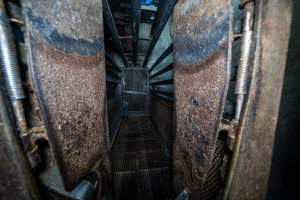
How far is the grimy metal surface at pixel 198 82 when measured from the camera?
57cm

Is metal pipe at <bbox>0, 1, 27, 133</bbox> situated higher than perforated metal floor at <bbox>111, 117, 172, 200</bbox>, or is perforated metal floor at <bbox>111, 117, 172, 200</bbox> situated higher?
metal pipe at <bbox>0, 1, 27, 133</bbox>

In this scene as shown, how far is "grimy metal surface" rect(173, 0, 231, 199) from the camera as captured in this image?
57 cm

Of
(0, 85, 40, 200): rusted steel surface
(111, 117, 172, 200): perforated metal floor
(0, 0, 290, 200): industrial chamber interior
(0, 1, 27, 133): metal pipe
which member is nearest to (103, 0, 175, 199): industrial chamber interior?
(111, 117, 172, 200): perforated metal floor

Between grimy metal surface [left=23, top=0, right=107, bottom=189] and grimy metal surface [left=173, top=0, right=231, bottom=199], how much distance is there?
0.54m

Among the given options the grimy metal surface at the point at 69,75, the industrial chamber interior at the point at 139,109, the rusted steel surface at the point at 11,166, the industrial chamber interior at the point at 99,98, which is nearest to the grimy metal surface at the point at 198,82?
the industrial chamber interior at the point at 99,98

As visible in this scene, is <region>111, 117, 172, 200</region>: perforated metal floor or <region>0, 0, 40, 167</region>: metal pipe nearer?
<region>0, 0, 40, 167</region>: metal pipe

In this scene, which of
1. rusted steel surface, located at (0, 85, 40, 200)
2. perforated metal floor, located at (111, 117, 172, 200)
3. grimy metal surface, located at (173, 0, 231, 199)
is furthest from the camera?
perforated metal floor, located at (111, 117, 172, 200)

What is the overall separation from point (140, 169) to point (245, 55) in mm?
1319

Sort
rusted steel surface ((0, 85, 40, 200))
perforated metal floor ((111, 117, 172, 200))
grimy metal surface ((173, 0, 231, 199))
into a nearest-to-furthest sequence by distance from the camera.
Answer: rusted steel surface ((0, 85, 40, 200)), grimy metal surface ((173, 0, 231, 199)), perforated metal floor ((111, 117, 172, 200))

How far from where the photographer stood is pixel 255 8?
48cm

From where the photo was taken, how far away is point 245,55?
0.50 meters

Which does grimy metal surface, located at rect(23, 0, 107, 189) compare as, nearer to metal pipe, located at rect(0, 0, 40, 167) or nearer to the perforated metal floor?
metal pipe, located at rect(0, 0, 40, 167)

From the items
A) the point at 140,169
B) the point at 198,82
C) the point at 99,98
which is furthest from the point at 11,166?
the point at 140,169

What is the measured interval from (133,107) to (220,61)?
3003mm
